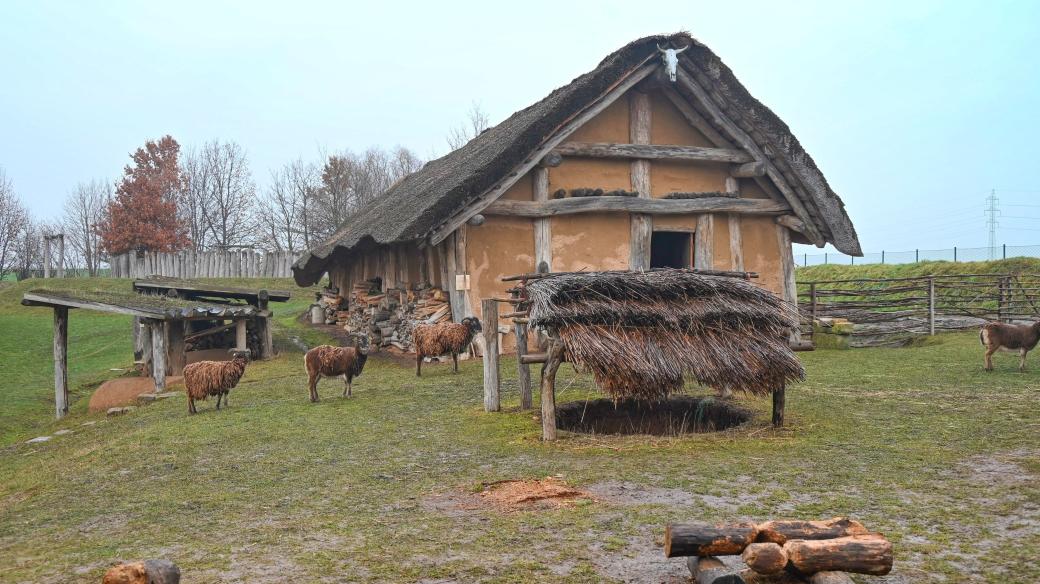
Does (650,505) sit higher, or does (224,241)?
(224,241)

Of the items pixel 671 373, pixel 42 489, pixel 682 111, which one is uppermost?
pixel 682 111

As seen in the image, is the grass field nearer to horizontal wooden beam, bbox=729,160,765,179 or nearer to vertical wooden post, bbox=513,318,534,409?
vertical wooden post, bbox=513,318,534,409

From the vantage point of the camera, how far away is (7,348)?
1005 inches

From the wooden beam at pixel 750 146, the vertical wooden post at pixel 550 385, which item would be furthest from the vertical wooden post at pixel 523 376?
the wooden beam at pixel 750 146

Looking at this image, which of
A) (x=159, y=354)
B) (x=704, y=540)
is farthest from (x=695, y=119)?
(x=704, y=540)

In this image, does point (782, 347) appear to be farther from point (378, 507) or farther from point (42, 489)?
point (42, 489)

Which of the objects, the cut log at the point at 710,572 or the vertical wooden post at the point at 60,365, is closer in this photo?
the cut log at the point at 710,572

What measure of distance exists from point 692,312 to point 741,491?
2.60 meters

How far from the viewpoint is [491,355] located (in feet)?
35.2

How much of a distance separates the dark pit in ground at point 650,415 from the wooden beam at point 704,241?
6.63 metres

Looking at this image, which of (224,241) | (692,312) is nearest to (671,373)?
(692,312)

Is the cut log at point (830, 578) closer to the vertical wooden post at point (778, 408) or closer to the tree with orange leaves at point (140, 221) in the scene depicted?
the vertical wooden post at point (778, 408)

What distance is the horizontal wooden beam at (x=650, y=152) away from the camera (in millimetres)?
16562

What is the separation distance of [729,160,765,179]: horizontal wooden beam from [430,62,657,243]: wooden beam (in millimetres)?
2882
